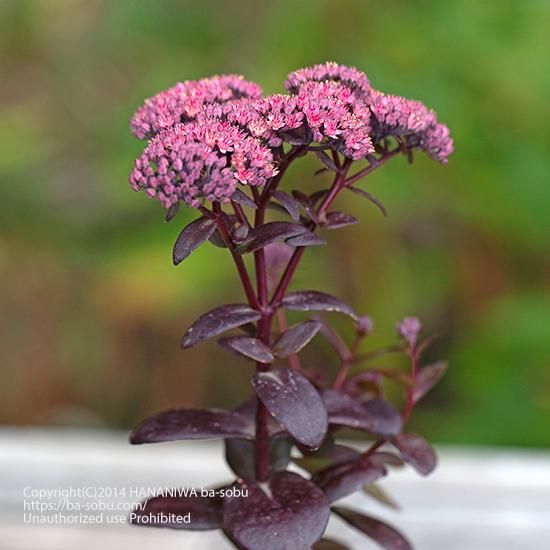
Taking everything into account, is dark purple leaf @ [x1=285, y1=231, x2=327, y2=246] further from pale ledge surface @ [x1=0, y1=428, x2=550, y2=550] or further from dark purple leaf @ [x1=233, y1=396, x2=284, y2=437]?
pale ledge surface @ [x1=0, y1=428, x2=550, y2=550]

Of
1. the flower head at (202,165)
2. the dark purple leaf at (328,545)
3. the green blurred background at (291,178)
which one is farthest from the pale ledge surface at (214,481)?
the flower head at (202,165)

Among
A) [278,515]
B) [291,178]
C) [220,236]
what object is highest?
[291,178]

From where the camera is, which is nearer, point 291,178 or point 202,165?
point 202,165

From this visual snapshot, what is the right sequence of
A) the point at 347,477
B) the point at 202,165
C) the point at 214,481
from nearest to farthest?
the point at 202,165
the point at 347,477
the point at 214,481

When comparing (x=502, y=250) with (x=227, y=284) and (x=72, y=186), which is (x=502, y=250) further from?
(x=72, y=186)

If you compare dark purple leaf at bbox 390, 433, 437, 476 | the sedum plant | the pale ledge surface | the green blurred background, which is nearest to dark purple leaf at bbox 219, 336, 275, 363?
the sedum plant

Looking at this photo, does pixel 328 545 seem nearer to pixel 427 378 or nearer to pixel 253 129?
pixel 427 378

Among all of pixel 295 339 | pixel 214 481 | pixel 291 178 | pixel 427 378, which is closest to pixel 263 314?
pixel 295 339
